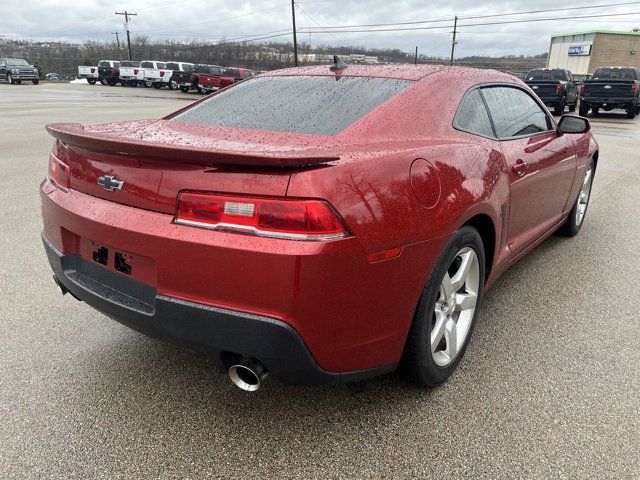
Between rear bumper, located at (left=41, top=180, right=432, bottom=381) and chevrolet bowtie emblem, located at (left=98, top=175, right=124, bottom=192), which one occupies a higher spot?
chevrolet bowtie emblem, located at (left=98, top=175, right=124, bottom=192)

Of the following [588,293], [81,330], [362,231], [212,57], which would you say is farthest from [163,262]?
[212,57]

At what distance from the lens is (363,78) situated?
277cm

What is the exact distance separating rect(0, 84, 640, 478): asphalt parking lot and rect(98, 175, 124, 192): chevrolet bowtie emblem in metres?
1.01

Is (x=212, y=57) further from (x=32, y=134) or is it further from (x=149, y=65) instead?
(x=32, y=134)

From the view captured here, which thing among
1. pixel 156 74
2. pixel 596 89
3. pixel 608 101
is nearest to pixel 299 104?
pixel 596 89

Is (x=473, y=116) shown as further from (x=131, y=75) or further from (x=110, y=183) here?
(x=131, y=75)

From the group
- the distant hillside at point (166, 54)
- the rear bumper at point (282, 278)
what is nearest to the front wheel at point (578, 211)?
the rear bumper at point (282, 278)

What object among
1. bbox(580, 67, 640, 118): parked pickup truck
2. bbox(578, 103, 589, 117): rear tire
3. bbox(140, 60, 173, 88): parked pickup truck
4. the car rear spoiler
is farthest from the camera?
bbox(140, 60, 173, 88): parked pickup truck

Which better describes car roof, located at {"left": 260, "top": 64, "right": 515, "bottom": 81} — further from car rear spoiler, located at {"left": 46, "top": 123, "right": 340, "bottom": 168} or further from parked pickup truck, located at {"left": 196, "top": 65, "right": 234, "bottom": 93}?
parked pickup truck, located at {"left": 196, "top": 65, "right": 234, "bottom": 93}

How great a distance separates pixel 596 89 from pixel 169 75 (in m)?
28.3

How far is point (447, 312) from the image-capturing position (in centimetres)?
242

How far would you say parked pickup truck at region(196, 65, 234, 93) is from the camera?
29.2 metres

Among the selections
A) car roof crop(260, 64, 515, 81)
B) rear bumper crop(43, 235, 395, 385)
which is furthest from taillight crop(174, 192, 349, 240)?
car roof crop(260, 64, 515, 81)

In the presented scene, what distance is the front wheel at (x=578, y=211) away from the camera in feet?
15.2
